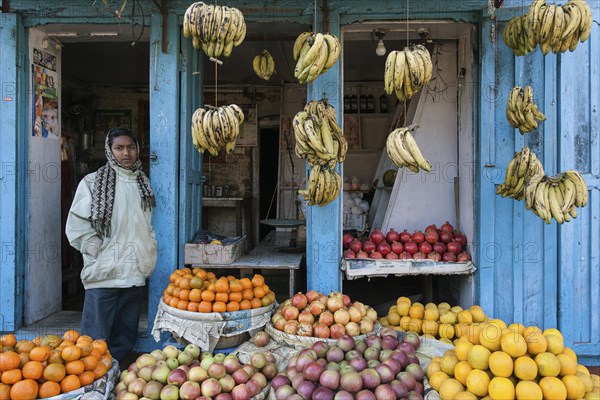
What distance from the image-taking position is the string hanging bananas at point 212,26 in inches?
115

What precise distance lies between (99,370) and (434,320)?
2.39 meters

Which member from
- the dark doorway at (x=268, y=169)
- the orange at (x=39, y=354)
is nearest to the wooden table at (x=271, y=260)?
the orange at (x=39, y=354)

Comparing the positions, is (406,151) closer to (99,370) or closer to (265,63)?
(265,63)

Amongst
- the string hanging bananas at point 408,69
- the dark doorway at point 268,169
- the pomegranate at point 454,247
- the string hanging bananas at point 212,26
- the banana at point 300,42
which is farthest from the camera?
the dark doorway at point 268,169

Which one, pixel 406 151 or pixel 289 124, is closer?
pixel 406 151

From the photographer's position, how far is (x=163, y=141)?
155 inches

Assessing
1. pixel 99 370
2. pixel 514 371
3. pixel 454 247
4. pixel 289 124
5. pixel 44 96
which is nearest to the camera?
pixel 514 371

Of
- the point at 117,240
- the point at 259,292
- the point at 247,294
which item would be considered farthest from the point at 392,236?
the point at 117,240

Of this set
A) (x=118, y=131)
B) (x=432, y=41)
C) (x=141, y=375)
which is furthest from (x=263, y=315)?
(x=432, y=41)

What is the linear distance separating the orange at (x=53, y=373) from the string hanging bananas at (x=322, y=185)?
193cm

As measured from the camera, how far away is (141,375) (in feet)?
8.50

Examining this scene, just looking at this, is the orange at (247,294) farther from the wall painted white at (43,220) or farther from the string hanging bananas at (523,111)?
the string hanging bananas at (523,111)

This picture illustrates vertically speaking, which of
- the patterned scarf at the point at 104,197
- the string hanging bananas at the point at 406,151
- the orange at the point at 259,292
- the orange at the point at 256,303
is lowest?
the orange at the point at 256,303

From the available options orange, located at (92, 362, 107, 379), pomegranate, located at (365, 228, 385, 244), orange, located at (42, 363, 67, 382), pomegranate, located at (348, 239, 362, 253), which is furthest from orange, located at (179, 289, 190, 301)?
pomegranate, located at (365, 228, 385, 244)
